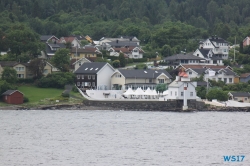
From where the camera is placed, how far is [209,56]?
81.7 metres

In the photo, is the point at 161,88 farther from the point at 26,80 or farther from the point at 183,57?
the point at 183,57

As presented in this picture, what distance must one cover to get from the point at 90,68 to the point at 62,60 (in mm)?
4081

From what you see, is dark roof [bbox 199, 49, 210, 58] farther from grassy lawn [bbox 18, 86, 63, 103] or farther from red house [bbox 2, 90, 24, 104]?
red house [bbox 2, 90, 24, 104]

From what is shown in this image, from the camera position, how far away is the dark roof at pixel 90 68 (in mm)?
66562

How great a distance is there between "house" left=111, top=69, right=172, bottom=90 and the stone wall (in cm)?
587

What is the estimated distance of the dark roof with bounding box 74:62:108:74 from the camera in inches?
2621

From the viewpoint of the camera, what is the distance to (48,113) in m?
54.8

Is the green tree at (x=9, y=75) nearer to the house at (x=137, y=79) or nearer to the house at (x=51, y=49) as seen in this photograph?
the house at (x=137, y=79)

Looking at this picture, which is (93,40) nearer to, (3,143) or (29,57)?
(29,57)

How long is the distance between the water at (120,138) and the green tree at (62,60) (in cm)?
1352

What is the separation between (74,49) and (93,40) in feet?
69.7

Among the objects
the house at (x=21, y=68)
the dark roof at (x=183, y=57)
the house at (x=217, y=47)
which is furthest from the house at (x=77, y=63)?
the house at (x=217, y=47)

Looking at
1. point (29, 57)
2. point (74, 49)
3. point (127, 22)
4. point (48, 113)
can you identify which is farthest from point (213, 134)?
point (127, 22)

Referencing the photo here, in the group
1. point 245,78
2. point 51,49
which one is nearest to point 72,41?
point 51,49
